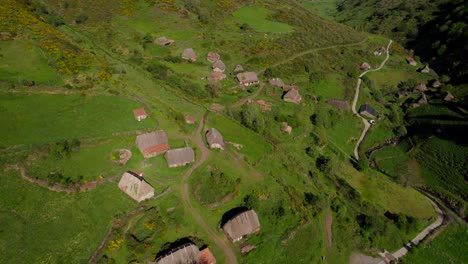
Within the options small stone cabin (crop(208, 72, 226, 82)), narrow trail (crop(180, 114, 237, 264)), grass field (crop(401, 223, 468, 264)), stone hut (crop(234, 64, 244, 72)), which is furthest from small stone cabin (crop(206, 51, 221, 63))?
grass field (crop(401, 223, 468, 264))

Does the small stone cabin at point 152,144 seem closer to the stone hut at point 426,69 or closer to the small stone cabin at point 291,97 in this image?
the small stone cabin at point 291,97

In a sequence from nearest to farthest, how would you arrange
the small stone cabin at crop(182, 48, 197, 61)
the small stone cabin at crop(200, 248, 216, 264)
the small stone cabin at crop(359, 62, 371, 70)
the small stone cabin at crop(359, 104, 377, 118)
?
the small stone cabin at crop(200, 248, 216, 264), the small stone cabin at crop(359, 104, 377, 118), the small stone cabin at crop(182, 48, 197, 61), the small stone cabin at crop(359, 62, 371, 70)

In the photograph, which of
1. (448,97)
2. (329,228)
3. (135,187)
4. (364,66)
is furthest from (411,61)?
(135,187)

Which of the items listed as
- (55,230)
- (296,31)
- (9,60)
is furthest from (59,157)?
(296,31)

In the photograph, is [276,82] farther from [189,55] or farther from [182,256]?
[182,256]

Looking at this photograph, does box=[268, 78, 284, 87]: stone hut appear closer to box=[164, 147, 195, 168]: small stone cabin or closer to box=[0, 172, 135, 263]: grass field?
box=[164, 147, 195, 168]: small stone cabin
